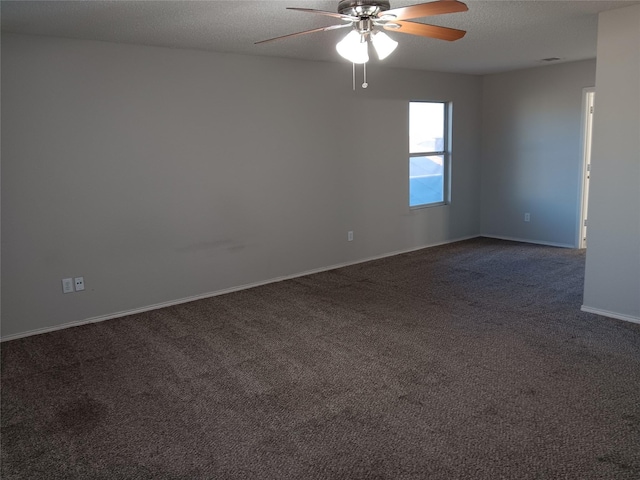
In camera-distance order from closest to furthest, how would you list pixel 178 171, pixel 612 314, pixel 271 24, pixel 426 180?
pixel 271 24
pixel 612 314
pixel 178 171
pixel 426 180

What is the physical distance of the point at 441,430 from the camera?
2420 mm

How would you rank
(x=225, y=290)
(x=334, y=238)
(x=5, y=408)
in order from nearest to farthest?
1. (x=5, y=408)
2. (x=225, y=290)
3. (x=334, y=238)

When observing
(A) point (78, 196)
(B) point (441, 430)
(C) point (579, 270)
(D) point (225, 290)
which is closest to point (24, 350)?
(A) point (78, 196)

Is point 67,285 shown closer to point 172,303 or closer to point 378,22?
point 172,303

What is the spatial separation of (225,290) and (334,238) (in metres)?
1.39

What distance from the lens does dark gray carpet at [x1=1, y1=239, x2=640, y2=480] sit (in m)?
2.22

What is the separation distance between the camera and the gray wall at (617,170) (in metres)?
3.48

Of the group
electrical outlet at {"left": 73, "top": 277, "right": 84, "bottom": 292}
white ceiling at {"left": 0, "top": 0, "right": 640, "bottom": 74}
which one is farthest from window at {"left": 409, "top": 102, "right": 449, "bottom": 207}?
electrical outlet at {"left": 73, "top": 277, "right": 84, "bottom": 292}

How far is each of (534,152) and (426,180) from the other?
1.40 meters

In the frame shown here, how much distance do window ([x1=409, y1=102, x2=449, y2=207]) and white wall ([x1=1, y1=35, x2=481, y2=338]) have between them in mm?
229

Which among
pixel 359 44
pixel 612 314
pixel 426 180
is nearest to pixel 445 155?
pixel 426 180

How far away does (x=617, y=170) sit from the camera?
11.9 feet

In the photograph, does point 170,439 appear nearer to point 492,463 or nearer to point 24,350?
point 492,463

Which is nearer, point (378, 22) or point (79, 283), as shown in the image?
point (378, 22)
